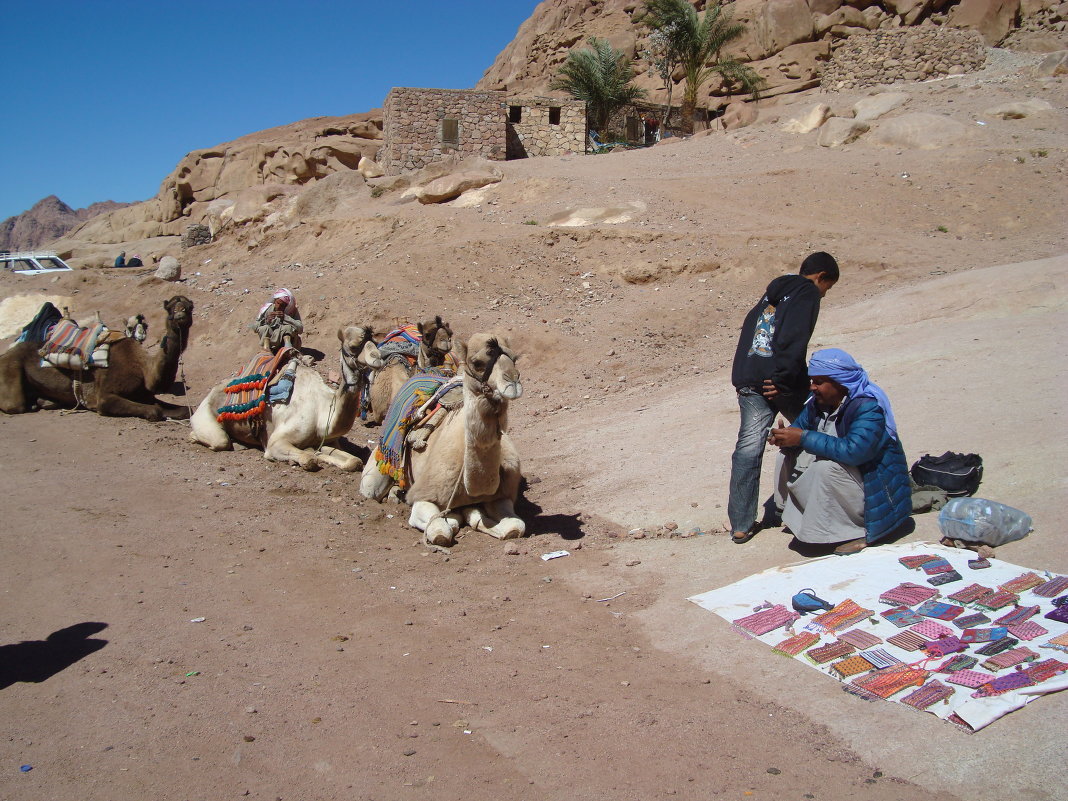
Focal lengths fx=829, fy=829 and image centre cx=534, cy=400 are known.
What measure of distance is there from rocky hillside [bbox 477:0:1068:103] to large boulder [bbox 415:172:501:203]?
59.0 feet

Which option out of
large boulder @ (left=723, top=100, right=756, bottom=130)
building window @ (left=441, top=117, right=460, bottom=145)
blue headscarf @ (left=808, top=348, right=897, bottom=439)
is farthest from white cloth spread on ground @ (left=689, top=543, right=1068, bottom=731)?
building window @ (left=441, top=117, right=460, bottom=145)

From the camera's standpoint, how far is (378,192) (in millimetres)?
22578

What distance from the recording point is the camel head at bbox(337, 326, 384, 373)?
766 cm

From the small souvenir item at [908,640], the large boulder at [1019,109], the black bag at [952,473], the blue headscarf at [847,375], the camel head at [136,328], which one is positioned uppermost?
the large boulder at [1019,109]

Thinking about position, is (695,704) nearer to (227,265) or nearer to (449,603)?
(449,603)

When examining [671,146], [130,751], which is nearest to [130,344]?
[130,751]

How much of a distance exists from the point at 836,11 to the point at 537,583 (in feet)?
124

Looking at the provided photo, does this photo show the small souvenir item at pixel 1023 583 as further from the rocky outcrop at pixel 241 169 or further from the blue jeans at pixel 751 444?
the rocky outcrop at pixel 241 169

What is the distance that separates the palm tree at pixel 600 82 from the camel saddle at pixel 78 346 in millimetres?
26139

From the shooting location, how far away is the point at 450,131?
2864 cm

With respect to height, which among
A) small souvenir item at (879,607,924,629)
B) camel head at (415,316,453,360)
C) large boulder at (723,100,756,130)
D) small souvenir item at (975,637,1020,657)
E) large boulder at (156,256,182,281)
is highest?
large boulder at (723,100,756,130)

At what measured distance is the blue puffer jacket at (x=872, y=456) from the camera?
15.6 feet

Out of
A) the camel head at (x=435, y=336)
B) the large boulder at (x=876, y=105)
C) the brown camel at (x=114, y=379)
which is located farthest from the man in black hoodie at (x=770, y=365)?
the large boulder at (x=876, y=105)

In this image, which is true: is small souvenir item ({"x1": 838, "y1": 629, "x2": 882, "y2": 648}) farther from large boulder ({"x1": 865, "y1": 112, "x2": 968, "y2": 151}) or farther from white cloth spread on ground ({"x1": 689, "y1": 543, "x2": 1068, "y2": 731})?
large boulder ({"x1": 865, "y1": 112, "x2": 968, "y2": 151})
